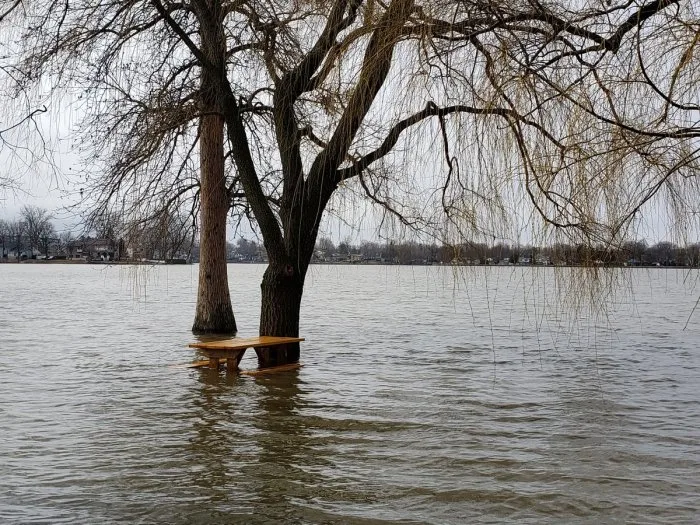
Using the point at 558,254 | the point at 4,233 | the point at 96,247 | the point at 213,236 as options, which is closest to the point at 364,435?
the point at 558,254

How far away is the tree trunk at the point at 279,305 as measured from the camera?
12.6 metres

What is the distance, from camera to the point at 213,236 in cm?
1742

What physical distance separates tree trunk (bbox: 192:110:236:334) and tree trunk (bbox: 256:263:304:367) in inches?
160

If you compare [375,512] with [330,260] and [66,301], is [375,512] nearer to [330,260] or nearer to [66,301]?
[330,260]

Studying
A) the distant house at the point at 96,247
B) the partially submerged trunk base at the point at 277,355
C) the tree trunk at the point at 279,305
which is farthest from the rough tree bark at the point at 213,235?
the partially submerged trunk base at the point at 277,355

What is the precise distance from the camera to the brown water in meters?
6.12

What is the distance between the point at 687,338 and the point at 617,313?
11241 mm

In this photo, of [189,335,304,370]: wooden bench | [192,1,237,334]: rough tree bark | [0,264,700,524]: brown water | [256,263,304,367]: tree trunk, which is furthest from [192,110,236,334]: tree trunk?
[189,335,304,370]: wooden bench

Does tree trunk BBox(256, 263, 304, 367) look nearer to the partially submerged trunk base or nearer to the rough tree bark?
the partially submerged trunk base

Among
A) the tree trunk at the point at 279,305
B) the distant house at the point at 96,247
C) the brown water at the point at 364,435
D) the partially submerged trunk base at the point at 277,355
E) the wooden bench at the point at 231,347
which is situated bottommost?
the brown water at the point at 364,435

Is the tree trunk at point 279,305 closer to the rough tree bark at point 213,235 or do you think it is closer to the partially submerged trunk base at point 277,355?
the partially submerged trunk base at point 277,355

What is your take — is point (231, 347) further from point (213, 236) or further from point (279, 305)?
point (213, 236)

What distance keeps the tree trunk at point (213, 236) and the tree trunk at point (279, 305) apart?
4073mm

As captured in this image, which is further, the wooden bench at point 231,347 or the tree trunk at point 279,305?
the tree trunk at point 279,305
